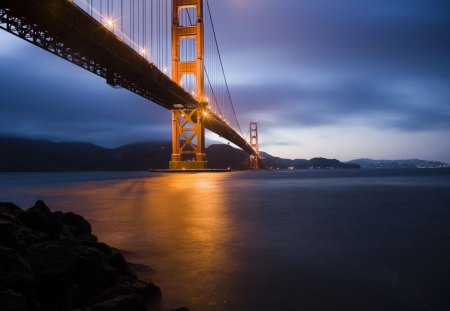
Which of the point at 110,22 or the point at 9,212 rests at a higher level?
the point at 110,22

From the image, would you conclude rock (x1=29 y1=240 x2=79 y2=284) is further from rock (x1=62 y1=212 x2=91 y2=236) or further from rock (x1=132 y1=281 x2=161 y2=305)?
rock (x1=62 y1=212 x2=91 y2=236)

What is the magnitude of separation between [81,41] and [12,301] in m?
20.9

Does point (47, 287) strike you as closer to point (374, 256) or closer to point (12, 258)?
point (12, 258)

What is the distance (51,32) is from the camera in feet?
63.8

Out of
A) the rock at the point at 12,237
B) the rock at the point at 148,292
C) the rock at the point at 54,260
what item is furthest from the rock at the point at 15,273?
the rock at the point at 148,292

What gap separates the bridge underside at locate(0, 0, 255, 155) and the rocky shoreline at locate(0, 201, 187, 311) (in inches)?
647

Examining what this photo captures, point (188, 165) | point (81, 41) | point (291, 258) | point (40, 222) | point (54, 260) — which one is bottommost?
point (291, 258)

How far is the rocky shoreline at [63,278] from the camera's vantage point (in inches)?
101

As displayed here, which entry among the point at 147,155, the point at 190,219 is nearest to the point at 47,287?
the point at 190,219

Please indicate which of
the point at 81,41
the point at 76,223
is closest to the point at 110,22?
the point at 81,41

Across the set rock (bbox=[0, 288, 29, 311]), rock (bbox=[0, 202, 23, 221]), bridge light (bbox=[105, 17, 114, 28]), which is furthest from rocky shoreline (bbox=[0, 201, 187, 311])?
bridge light (bbox=[105, 17, 114, 28])

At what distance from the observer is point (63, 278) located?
301 centimetres

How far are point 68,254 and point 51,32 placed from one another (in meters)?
19.3

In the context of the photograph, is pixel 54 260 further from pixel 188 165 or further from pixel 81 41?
pixel 188 165
